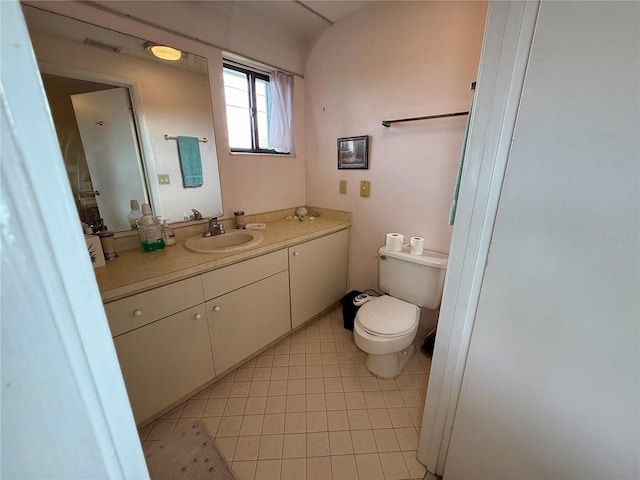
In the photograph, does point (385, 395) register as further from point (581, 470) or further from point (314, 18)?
point (314, 18)

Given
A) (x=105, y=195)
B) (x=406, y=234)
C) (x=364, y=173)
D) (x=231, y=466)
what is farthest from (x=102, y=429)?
(x=364, y=173)

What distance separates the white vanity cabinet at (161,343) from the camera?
108 cm

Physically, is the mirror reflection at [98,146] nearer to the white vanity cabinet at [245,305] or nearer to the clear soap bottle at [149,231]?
the clear soap bottle at [149,231]

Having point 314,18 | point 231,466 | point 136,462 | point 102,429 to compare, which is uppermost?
point 314,18

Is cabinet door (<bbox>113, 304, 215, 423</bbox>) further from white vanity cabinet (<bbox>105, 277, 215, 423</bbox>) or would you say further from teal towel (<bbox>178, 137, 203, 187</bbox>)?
teal towel (<bbox>178, 137, 203, 187</bbox>)

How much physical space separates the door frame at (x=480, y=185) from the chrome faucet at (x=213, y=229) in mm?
1457

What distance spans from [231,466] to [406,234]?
1.64 meters

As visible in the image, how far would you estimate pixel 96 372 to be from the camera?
0.33 metres

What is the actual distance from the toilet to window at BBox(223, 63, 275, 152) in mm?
1328

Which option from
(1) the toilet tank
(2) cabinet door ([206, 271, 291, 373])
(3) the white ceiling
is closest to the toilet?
(1) the toilet tank

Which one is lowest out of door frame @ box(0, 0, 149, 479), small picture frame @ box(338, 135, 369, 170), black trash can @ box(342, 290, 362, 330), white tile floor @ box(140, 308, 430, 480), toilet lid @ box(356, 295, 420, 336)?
white tile floor @ box(140, 308, 430, 480)

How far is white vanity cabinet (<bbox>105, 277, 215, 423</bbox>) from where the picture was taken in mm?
1081

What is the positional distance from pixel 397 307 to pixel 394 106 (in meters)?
1.34

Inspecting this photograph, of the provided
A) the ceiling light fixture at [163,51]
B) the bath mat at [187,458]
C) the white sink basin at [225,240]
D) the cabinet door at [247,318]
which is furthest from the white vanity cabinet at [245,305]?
the ceiling light fixture at [163,51]
